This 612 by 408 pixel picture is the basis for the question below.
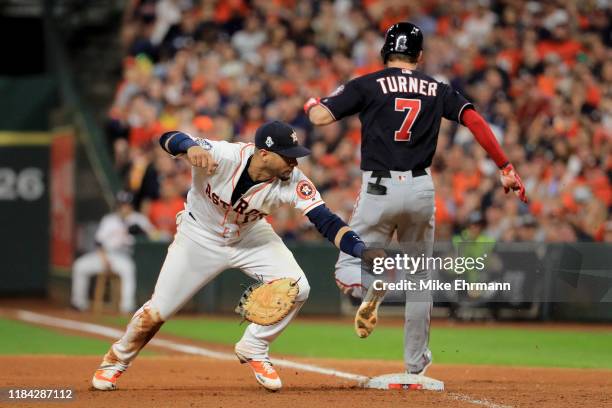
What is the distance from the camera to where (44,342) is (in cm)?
1270

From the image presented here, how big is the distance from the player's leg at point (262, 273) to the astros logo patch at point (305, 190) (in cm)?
53

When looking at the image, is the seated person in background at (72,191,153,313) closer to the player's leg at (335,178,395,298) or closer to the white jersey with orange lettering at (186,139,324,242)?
the white jersey with orange lettering at (186,139,324,242)

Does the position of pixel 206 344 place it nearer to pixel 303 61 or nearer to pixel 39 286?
pixel 303 61

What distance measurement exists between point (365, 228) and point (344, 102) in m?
0.83

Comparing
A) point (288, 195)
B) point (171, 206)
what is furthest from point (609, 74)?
point (288, 195)

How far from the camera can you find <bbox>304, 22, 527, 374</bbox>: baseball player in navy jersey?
7543 millimetres

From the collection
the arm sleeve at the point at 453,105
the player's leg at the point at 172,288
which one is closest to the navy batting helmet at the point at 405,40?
the arm sleeve at the point at 453,105

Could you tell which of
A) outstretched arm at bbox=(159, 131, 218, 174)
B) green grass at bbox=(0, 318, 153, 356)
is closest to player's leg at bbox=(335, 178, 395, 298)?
outstretched arm at bbox=(159, 131, 218, 174)

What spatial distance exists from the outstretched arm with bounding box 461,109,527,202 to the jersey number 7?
34 centimetres

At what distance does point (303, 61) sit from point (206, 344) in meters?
6.24

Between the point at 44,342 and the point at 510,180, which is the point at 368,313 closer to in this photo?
the point at 510,180

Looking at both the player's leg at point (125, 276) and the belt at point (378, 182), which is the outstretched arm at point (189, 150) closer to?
the belt at point (378, 182)

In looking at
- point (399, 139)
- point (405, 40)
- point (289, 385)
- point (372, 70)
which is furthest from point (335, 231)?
point (372, 70)

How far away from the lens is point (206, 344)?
1245 cm
